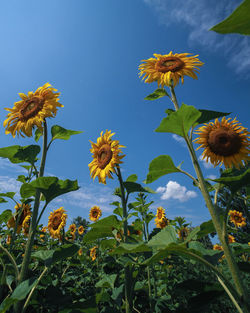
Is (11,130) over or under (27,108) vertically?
under

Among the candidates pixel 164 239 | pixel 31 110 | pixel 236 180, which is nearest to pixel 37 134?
pixel 31 110

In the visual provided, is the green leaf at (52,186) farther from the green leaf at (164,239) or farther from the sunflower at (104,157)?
the green leaf at (164,239)

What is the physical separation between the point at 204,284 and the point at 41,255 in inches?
56.9

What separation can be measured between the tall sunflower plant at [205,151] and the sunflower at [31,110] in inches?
49.3

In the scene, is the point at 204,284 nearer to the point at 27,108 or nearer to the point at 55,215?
the point at 27,108

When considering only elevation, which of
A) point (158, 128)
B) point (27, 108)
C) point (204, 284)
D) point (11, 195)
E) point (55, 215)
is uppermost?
point (27, 108)

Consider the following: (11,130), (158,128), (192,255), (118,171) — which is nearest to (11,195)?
(11,130)

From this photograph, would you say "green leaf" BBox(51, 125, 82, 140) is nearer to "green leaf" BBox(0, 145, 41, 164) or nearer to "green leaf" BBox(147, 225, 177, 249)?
"green leaf" BBox(0, 145, 41, 164)

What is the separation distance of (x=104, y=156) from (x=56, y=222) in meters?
3.28

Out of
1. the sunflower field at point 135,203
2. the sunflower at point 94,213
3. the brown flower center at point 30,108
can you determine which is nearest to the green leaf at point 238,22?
the sunflower field at point 135,203

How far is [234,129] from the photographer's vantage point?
84.7 inches

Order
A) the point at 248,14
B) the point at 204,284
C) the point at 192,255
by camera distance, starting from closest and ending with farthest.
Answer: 1. the point at 248,14
2. the point at 192,255
3. the point at 204,284

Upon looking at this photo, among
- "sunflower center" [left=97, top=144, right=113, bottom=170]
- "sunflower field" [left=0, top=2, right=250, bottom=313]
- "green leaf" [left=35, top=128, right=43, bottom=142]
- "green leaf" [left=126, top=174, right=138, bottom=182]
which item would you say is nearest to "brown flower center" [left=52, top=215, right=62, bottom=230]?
"sunflower field" [left=0, top=2, right=250, bottom=313]

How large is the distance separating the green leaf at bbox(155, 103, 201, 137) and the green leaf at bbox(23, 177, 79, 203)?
103 centimetres
